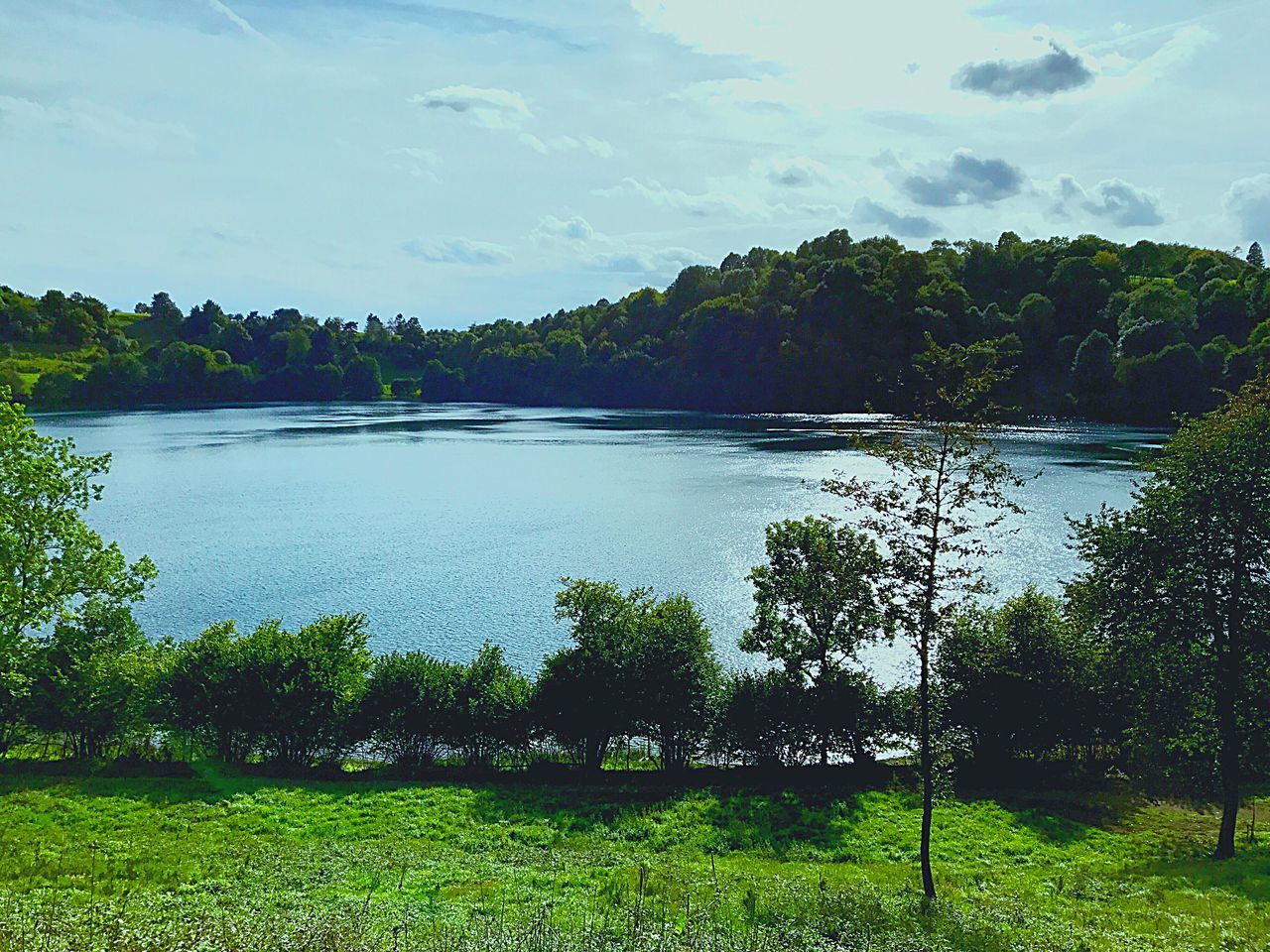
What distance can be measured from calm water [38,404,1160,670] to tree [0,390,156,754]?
51.7ft

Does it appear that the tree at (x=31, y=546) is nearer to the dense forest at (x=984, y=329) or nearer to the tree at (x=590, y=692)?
the tree at (x=590, y=692)

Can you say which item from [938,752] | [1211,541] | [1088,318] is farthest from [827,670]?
[1088,318]

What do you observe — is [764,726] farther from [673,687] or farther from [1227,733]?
[1227,733]

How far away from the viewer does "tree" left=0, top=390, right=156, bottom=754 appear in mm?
27766

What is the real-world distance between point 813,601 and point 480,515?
165 feet

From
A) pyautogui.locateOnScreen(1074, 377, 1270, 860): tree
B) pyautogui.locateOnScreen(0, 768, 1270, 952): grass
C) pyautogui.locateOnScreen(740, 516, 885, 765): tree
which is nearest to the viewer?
pyautogui.locateOnScreen(0, 768, 1270, 952): grass

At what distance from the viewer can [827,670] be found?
30781mm

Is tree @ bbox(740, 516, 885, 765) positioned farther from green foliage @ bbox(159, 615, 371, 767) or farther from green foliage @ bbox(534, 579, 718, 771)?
green foliage @ bbox(159, 615, 371, 767)

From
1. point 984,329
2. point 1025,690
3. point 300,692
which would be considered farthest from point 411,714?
point 984,329

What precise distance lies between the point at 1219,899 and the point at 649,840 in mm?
12520

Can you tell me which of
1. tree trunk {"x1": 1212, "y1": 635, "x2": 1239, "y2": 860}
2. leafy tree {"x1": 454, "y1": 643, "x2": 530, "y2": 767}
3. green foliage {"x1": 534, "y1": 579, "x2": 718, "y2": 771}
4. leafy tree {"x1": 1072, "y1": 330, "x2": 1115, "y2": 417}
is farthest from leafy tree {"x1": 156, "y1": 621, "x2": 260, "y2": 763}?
leafy tree {"x1": 1072, "y1": 330, "x2": 1115, "y2": 417}

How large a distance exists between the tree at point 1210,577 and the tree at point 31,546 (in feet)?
103

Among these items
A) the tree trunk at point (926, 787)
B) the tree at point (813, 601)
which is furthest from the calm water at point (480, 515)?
the tree trunk at point (926, 787)

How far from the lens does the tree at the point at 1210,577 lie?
24031mm
